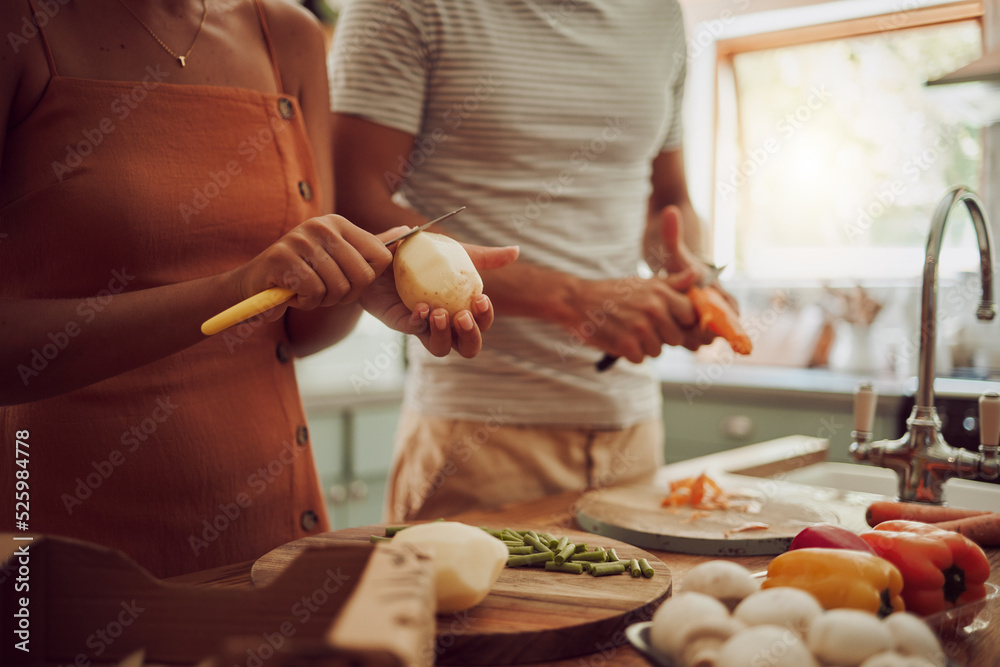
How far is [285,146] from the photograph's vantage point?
1077mm

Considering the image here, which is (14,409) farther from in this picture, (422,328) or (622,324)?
(622,324)

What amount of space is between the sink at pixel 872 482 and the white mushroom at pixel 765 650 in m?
1.13

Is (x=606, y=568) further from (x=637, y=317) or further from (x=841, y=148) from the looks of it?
(x=841, y=148)

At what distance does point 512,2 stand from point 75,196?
759 millimetres

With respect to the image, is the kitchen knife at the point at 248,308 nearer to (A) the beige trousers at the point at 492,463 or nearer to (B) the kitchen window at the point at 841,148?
(A) the beige trousers at the point at 492,463

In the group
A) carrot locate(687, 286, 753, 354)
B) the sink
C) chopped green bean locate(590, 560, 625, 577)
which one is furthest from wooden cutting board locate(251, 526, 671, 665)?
the sink

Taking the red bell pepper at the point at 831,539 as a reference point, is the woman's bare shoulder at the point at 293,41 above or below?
above

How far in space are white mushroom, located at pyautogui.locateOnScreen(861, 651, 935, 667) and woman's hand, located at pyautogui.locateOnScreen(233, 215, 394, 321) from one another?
505 millimetres

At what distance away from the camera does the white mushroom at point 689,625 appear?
52 centimetres

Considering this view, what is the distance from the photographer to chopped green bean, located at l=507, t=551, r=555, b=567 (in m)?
0.79

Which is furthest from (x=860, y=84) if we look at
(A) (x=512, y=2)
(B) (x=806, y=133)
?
(A) (x=512, y=2)

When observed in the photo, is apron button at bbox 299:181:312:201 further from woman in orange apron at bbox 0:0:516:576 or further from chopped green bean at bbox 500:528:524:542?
chopped green bean at bbox 500:528:524:542

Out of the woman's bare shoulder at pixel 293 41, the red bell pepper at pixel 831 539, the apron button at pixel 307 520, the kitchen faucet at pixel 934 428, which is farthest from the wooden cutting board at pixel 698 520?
the woman's bare shoulder at pixel 293 41

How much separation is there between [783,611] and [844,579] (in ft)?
0.30
